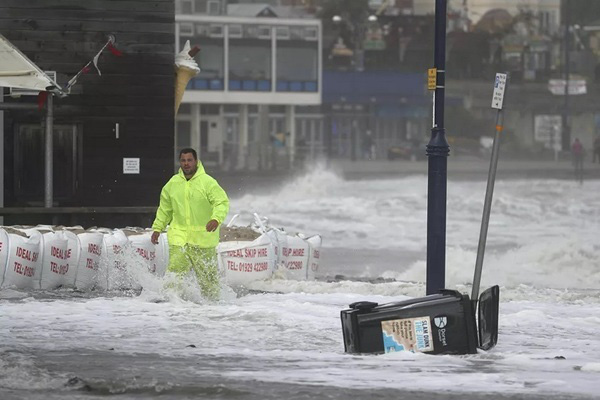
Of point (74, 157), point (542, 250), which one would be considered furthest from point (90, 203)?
point (542, 250)

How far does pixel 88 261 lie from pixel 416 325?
573cm

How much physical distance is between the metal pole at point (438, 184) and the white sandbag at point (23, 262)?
4312 mm

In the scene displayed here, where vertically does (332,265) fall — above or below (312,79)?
below

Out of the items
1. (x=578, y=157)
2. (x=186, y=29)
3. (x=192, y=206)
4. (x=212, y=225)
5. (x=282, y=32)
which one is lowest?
(x=578, y=157)

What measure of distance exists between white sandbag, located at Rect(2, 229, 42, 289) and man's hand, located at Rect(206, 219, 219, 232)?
263 cm

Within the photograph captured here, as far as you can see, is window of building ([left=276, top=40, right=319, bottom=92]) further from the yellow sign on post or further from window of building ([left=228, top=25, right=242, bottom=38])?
the yellow sign on post

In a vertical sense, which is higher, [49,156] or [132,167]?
[49,156]

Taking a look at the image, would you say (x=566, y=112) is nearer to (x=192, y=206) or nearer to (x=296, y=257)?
(x=296, y=257)

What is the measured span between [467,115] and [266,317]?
5784 centimetres

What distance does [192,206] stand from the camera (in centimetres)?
1209

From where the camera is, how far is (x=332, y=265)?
32.5 meters

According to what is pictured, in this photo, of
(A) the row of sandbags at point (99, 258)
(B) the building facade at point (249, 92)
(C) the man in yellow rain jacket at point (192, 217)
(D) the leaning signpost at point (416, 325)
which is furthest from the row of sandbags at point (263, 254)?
(B) the building facade at point (249, 92)

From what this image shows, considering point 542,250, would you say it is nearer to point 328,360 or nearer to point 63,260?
point 63,260

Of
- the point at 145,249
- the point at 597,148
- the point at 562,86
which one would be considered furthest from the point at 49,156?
the point at 597,148
